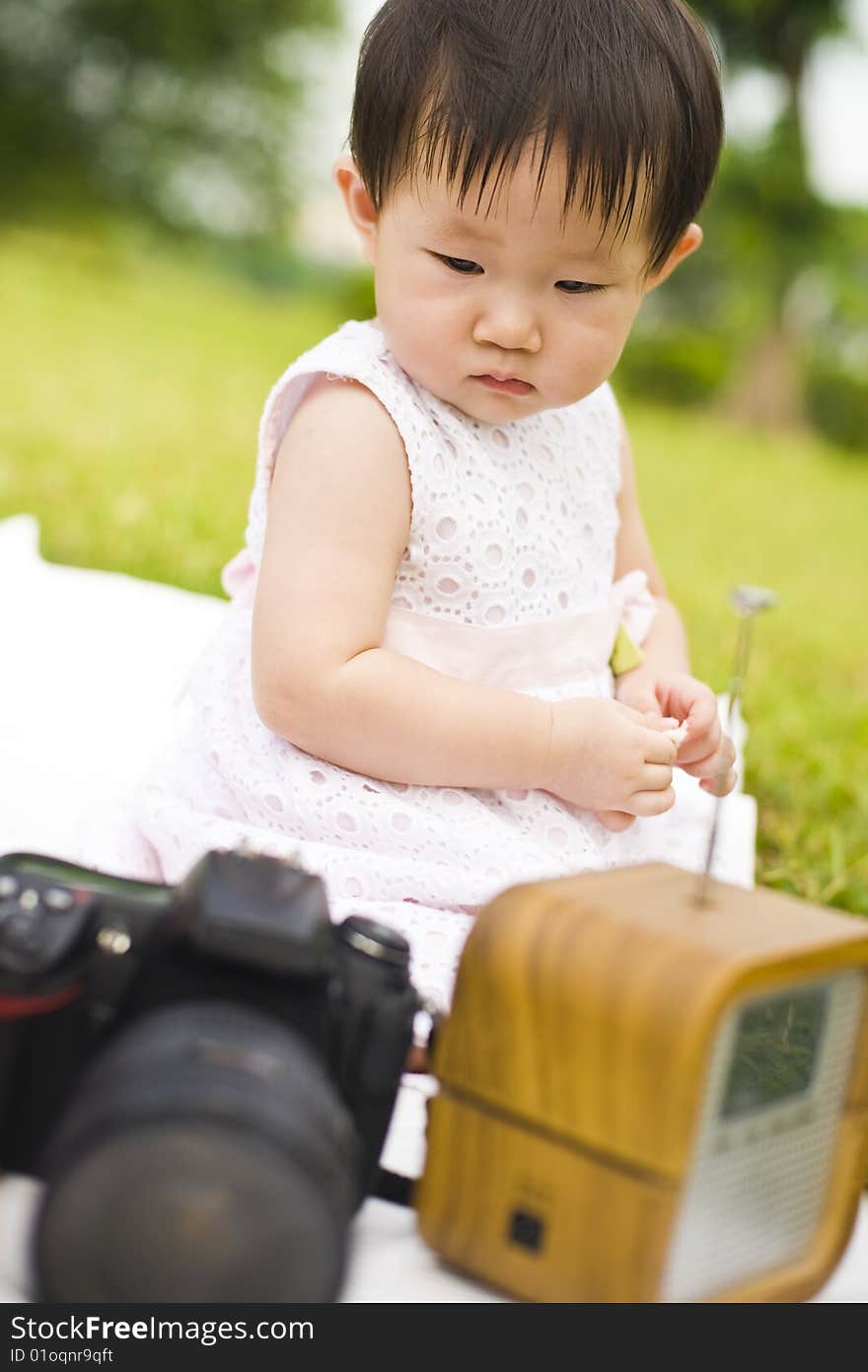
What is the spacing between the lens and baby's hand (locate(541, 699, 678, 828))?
1146mm

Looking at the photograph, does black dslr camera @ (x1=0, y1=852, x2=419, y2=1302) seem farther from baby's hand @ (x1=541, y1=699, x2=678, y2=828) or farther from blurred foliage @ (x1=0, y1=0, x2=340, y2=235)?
blurred foliage @ (x1=0, y1=0, x2=340, y2=235)

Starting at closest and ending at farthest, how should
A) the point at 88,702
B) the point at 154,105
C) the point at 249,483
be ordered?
the point at 88,702 → the point at 249,483 → the point at 154,105

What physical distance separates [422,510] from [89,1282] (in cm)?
64

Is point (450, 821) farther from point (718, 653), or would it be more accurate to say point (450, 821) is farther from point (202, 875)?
point (718, 653)

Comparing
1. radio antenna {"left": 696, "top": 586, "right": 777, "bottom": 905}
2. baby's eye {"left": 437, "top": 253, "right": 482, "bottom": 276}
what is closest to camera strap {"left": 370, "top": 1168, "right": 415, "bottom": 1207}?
radio antenna {"left": 696, "top": 586, "right": 777, "bottom": 905}

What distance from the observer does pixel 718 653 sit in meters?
2.54

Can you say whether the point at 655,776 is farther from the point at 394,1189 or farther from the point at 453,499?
the point at 394,1189

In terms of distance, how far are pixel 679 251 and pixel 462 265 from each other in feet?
0.74

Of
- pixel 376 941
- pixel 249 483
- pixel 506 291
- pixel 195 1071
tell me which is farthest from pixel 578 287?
pixel 249 483

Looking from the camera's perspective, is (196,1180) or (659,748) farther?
(659,748)

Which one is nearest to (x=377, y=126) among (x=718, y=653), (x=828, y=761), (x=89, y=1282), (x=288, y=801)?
(x=288, y=801)

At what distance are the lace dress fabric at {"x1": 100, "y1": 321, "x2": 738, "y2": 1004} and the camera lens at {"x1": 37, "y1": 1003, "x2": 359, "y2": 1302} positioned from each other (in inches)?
14.4

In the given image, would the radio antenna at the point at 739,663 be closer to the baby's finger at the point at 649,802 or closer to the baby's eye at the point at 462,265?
the baby's finger at the point at 649,802

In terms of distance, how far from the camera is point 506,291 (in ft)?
3.68
